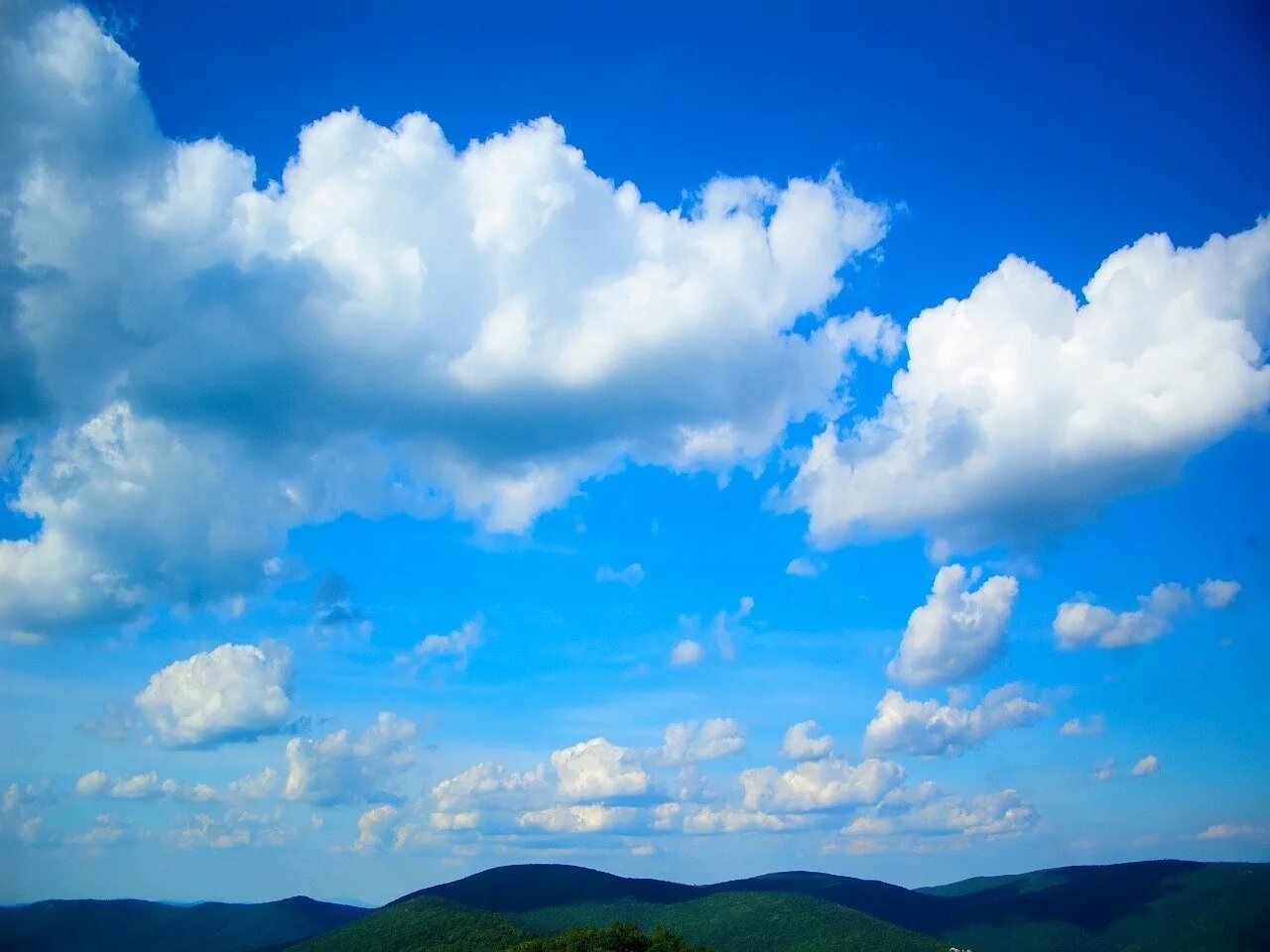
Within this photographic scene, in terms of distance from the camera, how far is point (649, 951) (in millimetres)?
114688

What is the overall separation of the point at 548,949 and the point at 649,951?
13.1 metres

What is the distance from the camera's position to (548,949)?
11400 centimetres

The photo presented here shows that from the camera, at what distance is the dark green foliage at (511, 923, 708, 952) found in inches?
4432

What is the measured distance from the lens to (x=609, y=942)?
114 metres

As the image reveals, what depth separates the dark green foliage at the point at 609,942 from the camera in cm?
11256
